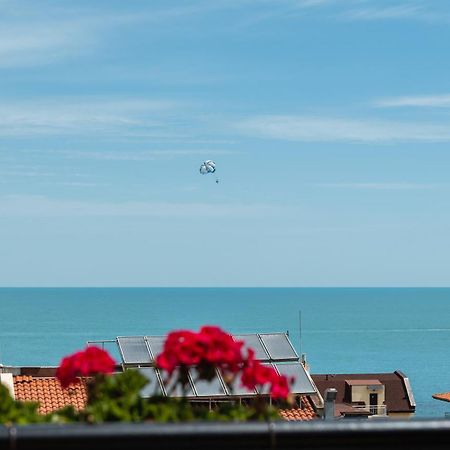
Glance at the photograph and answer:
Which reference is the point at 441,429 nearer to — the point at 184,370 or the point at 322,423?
the point at 322,423

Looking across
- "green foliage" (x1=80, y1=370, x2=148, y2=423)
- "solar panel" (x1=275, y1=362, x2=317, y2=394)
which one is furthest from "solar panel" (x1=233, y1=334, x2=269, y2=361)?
"green foliage" (x1=80, y1=370, x2=148, y2=423)

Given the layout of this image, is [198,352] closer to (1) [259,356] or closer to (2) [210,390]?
(2) [210,390]

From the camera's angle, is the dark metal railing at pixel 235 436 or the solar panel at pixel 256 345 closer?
the dark metal railing at pixel 235 436

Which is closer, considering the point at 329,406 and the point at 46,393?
the point at 329,406

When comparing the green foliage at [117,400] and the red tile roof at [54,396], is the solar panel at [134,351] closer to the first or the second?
the red tile roof at [54,396]

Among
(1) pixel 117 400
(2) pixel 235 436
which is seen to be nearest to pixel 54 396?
(1) pixel 117 400

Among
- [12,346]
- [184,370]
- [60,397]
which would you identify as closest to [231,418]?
[184,370]

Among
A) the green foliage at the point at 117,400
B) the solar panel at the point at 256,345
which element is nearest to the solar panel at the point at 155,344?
the solar panel at the point at 256,345
